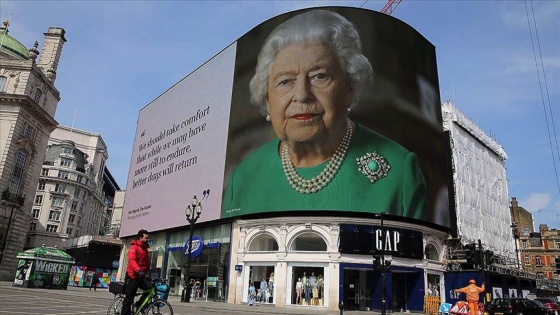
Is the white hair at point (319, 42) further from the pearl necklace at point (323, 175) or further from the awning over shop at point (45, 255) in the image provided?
the awning over shop at point (45, 255)

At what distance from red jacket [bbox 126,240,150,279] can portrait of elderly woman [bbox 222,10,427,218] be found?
2288cm

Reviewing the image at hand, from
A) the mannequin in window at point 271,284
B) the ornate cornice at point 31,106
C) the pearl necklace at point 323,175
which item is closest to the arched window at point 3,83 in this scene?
the ornate cornice at point 31,106

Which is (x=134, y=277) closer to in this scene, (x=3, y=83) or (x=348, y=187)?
(x=348, y=187)

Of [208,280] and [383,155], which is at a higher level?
[383,155]

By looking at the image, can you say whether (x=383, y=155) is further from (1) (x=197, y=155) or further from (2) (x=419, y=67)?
(1) (x=197, y=155)

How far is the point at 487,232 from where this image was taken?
50312mm

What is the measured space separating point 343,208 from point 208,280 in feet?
48.1

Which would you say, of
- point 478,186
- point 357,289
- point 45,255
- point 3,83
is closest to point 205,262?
point 45,255

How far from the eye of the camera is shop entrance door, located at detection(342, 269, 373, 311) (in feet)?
103

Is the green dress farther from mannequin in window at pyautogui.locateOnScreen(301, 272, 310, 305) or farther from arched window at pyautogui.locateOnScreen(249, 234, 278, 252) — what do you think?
mannequin in window at pyautogui.locateOnScreen(301, 272, 310, 305)

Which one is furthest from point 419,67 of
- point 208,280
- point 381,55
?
point 208,280

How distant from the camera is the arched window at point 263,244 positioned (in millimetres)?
35219

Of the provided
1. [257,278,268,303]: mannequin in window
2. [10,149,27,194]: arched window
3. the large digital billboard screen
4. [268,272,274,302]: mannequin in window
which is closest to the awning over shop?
the large digital billboard screen

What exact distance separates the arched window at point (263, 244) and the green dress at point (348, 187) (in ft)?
8.16
